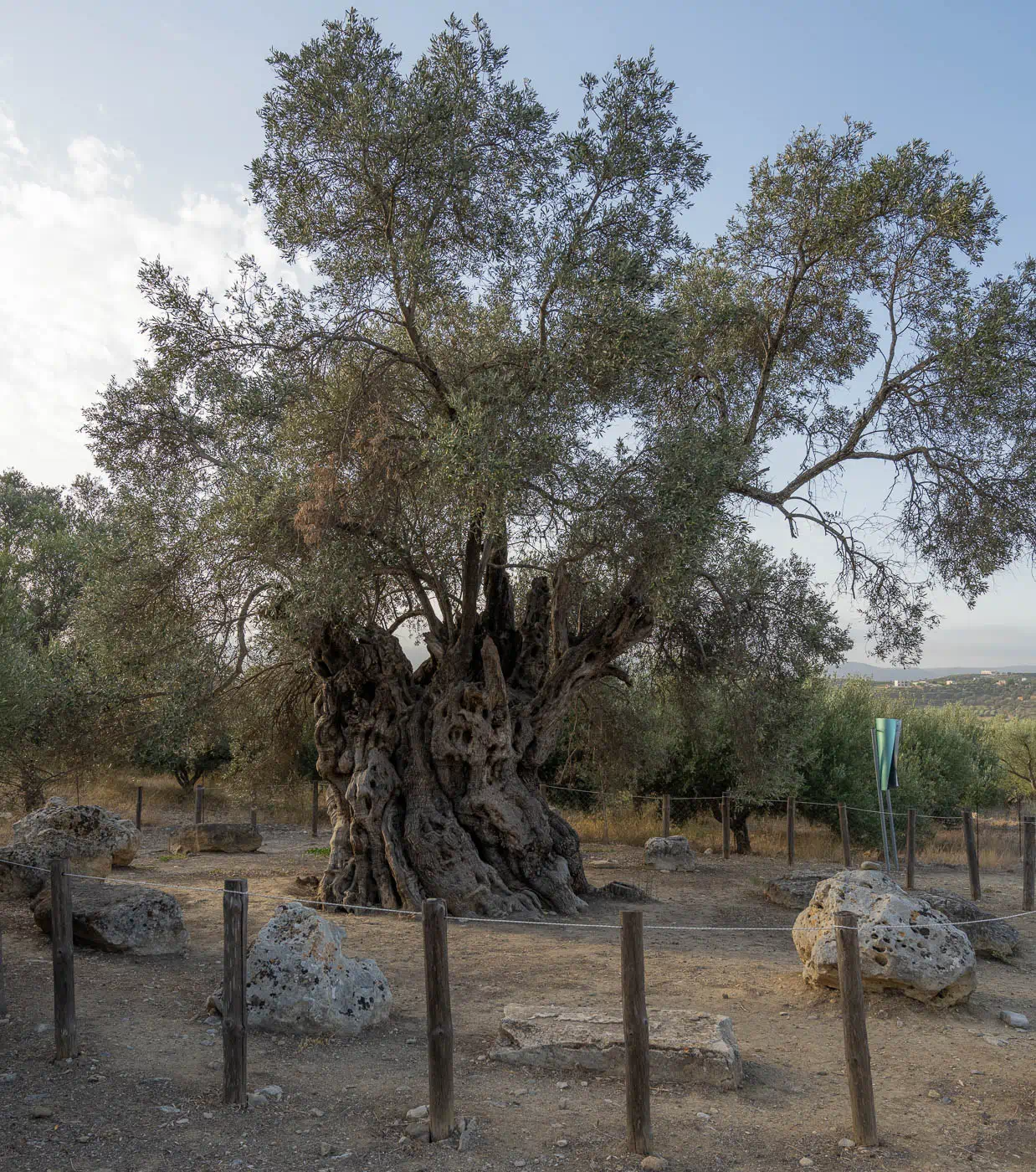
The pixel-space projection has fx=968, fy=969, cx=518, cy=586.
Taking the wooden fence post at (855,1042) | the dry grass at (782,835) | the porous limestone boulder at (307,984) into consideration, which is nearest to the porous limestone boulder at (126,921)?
the porous limestone boulder at (307,984)

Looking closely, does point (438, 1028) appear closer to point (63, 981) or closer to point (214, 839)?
point (63, 981)

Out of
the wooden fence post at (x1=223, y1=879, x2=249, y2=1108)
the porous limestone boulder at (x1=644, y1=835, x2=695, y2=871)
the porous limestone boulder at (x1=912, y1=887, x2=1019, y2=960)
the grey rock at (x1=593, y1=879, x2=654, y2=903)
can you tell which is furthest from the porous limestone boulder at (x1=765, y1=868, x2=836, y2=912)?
the wooden fence post at (x1=223, y1=879, x2=249, y2=1108)

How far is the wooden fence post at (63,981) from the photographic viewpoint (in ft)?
20.7

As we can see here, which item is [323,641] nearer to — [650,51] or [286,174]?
[286,174]

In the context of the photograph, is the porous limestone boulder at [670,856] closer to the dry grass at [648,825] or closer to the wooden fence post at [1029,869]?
the dry grass at [648,825]

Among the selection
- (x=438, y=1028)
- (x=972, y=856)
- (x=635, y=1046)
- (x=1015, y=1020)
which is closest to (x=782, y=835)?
(x=972, y=856)

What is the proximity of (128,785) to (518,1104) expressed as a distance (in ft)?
79.0

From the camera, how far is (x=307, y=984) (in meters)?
7.24

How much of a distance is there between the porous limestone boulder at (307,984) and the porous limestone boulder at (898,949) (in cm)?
370

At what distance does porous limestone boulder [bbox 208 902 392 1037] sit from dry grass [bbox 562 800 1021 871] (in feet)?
42.0

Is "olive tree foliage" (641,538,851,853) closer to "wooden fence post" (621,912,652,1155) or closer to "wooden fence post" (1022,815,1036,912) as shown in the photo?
"wooden fence post" (1022,815,1036,912)

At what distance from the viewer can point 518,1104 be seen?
5.84m

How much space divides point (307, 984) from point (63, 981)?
170 centimetres

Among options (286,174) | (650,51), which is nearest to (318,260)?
(286,174)
